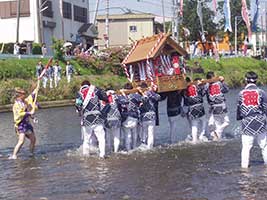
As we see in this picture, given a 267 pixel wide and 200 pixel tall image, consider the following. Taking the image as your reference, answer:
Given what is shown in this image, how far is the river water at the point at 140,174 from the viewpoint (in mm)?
10844

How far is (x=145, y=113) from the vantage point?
16.2 m

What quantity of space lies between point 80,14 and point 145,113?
5540 centimetres

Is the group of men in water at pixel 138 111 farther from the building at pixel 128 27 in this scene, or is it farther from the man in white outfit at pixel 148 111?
the building at pixel 128 27

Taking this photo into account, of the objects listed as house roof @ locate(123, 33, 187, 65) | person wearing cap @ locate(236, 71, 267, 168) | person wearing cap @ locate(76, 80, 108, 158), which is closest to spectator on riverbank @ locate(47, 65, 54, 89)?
house roof @ locate(123, 33, 187, 65)

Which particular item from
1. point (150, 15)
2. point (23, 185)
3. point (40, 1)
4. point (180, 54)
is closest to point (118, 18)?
point (150, 15)

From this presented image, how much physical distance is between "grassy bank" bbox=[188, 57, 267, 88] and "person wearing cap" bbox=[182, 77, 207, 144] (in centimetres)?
3481

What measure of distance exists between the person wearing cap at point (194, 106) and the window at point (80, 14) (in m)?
52.0

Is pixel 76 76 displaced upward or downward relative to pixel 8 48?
downward

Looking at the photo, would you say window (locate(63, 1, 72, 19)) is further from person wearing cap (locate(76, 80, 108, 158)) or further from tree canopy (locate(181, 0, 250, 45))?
person wearing cap (locate(76, 80, 108, 158))

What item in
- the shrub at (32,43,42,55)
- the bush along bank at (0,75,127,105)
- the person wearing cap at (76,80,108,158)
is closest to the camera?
the person wearing cap at (76,80,108,158)

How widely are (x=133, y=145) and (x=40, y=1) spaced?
43.3m

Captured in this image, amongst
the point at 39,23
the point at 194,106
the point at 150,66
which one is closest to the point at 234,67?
the point at 39,23

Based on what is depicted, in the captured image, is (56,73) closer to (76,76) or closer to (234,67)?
(76,76)

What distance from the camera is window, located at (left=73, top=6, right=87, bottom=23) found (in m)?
68.6
